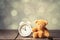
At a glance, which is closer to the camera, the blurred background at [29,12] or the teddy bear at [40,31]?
the teddy bear at [40,31]

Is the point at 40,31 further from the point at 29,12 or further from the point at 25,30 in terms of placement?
the point at 29,12

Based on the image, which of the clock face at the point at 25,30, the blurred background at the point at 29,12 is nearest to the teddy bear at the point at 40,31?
the clock face at the point at 25,30

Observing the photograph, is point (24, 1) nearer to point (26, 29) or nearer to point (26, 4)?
point (26, 4)

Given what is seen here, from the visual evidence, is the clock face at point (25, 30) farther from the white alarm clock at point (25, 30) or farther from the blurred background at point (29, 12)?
the blurred background at point (29, 12)

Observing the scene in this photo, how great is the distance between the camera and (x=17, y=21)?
1.82m

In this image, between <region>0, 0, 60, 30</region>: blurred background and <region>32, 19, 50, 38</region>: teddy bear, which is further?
<region>0, 0, 60, 30</region>: blurred background

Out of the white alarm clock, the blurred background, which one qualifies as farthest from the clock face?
the blurred background

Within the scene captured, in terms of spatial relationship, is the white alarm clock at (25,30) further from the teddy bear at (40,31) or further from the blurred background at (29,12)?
the blurred background at (29,12)

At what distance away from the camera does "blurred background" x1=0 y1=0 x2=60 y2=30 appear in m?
1.77

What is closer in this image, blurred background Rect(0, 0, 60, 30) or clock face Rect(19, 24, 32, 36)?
clock face Rect(19, 24, 32, 36)

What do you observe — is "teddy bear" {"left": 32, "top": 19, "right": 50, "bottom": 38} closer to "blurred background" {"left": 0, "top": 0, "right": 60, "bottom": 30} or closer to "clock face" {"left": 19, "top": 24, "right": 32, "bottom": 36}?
"clock face" {"left": 19, "top": 24, "right": 32, "bottom": 36}

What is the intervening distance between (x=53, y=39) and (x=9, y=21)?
66 cm

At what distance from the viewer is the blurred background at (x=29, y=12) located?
1.77 metres

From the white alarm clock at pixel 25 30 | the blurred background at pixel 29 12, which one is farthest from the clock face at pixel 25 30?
the blurred background at pixel 29 12
